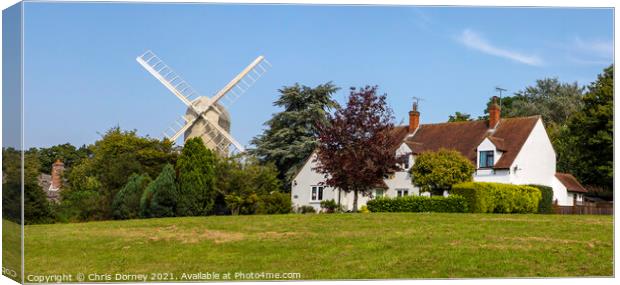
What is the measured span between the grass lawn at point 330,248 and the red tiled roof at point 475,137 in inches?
201

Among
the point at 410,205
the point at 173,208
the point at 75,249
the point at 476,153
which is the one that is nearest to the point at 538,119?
the point at 476,153

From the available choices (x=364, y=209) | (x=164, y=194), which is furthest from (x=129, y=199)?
(x=364, y=209)

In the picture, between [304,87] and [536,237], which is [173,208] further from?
[536,237]

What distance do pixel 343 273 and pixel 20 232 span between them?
18.4 feet

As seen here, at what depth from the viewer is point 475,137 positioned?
30.5 metres

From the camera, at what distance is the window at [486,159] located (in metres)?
29.8

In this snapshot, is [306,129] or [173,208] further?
[306,129]

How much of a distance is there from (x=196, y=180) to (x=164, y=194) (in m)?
0.99

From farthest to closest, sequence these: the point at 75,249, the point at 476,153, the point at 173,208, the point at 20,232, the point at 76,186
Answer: the point at 476,153
the point at 173,208
the point at 76,186
the point at 75,249
the point at 20,232

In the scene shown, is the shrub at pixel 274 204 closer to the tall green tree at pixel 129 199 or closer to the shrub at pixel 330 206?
the shrub at pixel 330 206

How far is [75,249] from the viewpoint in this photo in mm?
17828

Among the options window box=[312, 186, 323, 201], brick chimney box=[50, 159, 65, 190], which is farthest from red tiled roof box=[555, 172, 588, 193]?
brick chimney box=[50, 159, 65, 190]

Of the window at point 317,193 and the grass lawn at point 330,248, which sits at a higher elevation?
the window at point 317,193

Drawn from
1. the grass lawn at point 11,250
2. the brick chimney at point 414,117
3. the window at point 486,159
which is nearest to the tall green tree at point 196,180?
the brick chimney at point 414,117
